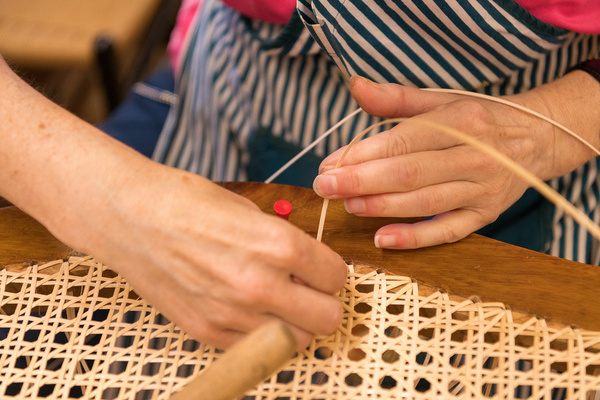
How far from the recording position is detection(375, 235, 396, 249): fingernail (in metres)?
0.50

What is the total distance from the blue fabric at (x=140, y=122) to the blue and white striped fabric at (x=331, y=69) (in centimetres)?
4

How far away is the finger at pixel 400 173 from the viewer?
475 millimetres

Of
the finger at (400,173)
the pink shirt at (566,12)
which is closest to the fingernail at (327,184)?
the finger at (400,173)

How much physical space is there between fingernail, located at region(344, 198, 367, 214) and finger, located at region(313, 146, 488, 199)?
0.01 metres

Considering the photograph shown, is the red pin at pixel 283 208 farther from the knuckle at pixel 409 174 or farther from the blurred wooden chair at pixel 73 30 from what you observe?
the blurred wooden chair at pixel 73 30

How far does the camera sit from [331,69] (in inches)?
27.3

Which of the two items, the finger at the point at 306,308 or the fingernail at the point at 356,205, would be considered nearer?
the finger at the point at 306,308

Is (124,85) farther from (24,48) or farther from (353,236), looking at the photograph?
(353,236)

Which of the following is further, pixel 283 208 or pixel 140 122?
pixel 140 122

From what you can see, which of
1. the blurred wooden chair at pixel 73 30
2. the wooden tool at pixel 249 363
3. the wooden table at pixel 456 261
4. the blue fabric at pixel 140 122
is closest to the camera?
the wooden tool at pixel 249 363

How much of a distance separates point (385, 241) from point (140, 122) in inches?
21.5

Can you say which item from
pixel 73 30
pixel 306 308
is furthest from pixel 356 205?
pixel 73 30

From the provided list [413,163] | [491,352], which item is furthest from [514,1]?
[491,352]

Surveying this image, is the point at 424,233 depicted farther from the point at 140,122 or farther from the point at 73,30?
the point at 73,30
